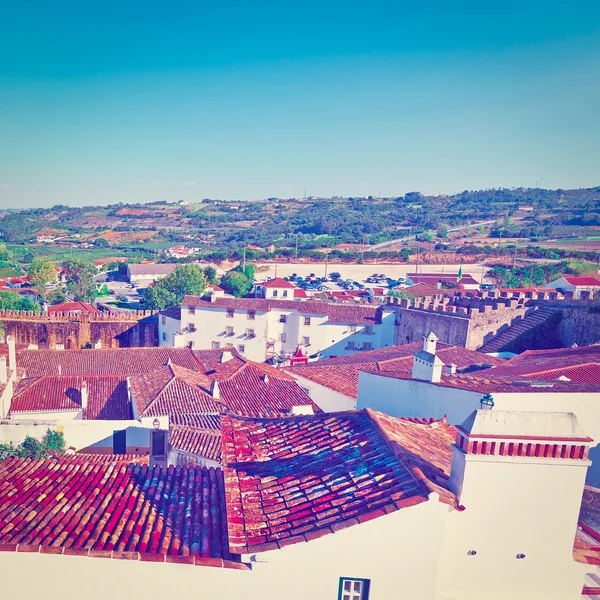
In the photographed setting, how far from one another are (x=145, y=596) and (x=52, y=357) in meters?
23.7

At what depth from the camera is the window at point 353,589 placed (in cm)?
546

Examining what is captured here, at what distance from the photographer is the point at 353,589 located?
5488 millimetres

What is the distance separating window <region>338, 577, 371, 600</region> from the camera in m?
5.46

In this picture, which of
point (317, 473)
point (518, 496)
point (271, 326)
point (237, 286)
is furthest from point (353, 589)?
point (237, 286)

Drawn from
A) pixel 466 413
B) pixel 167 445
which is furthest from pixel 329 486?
pixel 167 445

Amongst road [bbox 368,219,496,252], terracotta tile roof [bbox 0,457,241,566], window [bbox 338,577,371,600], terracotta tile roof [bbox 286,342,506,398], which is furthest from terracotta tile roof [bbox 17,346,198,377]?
road [bbox 368,219,496,252]

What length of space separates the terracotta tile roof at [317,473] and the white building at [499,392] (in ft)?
5.43

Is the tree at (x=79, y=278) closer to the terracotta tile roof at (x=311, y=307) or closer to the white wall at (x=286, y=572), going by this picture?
the terracotta tile roof at (x=311, y=307)

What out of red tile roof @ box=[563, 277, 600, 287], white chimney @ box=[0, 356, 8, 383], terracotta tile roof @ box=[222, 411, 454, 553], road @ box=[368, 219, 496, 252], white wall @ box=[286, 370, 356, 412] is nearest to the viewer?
terracotta tile roof @ box=[222, 411, 454, 553]

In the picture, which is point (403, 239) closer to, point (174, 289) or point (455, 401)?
point (174, 289)

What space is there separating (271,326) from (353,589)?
1320 inches

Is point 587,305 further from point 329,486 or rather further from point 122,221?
point 122,221

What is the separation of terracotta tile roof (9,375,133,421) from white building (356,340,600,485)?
A: 9770mm

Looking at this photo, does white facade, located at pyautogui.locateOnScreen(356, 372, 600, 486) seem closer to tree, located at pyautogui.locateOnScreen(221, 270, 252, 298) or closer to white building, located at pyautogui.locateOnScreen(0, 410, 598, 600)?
white building, located at pyautogui.locateOnScreen(0, 410, 598, 600)
